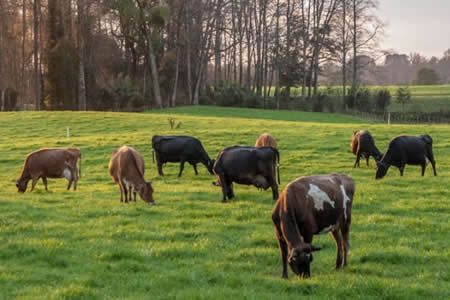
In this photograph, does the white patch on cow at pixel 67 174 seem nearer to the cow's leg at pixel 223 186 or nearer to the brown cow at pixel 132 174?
the brown cow at pixel 132 174

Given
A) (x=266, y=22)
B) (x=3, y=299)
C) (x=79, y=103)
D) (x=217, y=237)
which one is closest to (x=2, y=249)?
(x=3, y=299)

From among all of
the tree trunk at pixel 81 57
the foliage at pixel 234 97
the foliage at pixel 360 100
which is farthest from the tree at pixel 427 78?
the tree trunk at pixel 81 57

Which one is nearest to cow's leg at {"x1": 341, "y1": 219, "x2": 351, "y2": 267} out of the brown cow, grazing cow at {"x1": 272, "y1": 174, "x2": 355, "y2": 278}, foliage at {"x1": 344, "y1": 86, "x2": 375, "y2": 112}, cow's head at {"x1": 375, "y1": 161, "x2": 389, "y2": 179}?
grazing cow at {"x1": 272, "y1": 174, "x2": 355, "y2": 278}

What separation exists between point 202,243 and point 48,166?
27.5 feet

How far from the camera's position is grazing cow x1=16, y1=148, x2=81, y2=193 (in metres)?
15.7

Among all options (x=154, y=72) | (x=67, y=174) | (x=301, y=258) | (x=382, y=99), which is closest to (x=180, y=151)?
(x=67, y=174)

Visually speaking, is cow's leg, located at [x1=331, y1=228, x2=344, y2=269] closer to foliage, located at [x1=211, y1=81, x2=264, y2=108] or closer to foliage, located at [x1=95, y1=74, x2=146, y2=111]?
foliage, located at [x1=95, y1=74, x2=146, y2=111]

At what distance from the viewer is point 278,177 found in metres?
14.5

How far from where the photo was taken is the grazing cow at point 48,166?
15.7 metres

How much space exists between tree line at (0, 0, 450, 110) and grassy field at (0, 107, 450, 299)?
37.3 meters

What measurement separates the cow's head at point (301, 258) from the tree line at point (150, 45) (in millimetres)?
46123

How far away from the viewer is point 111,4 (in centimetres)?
5066

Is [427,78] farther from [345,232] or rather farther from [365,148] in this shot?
[345,232]

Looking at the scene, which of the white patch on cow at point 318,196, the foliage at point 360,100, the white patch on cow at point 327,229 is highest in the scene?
the foliage at point 360,100
